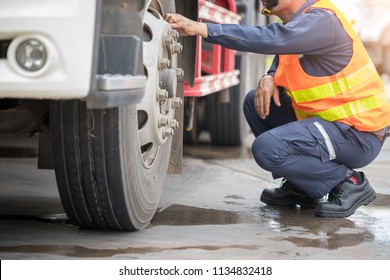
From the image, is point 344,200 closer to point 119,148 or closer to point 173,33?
point 173,33

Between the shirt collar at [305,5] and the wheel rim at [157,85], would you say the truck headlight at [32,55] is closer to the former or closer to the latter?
the wheel rim at [157,85]

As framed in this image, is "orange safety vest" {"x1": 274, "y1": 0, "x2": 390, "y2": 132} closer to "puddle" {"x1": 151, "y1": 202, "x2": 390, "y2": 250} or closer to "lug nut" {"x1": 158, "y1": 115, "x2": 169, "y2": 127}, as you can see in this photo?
"puddle" {"x1": 151, "y1": 202, "x2": 390, "y2": 250}

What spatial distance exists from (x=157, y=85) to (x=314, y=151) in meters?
0.91

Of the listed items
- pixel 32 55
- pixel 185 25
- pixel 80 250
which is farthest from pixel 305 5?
pixel 32 55

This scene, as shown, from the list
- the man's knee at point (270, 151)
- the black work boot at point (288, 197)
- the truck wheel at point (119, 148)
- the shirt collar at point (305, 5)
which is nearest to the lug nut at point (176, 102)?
the truck wheel at point (119, 148)

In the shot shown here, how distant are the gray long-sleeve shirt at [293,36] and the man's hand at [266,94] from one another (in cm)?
29

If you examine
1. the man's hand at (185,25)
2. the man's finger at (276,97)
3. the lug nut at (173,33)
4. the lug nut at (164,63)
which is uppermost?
the man's hand at (185,25)

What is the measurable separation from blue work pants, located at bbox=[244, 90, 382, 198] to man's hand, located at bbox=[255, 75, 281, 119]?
0.52ft

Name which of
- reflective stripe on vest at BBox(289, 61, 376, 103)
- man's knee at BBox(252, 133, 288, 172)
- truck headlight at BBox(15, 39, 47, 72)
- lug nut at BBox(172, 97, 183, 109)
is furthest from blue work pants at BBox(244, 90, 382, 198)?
truck headlight at BBox(15, 39, 47, 72)

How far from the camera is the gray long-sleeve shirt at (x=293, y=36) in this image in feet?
11.6

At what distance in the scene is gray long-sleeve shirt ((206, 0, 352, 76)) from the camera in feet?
11.6

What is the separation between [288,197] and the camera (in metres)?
3.98

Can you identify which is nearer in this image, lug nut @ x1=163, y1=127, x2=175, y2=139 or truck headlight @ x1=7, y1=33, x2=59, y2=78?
truck headlight @ x1=7, y1=33, x2=59, y2=78
